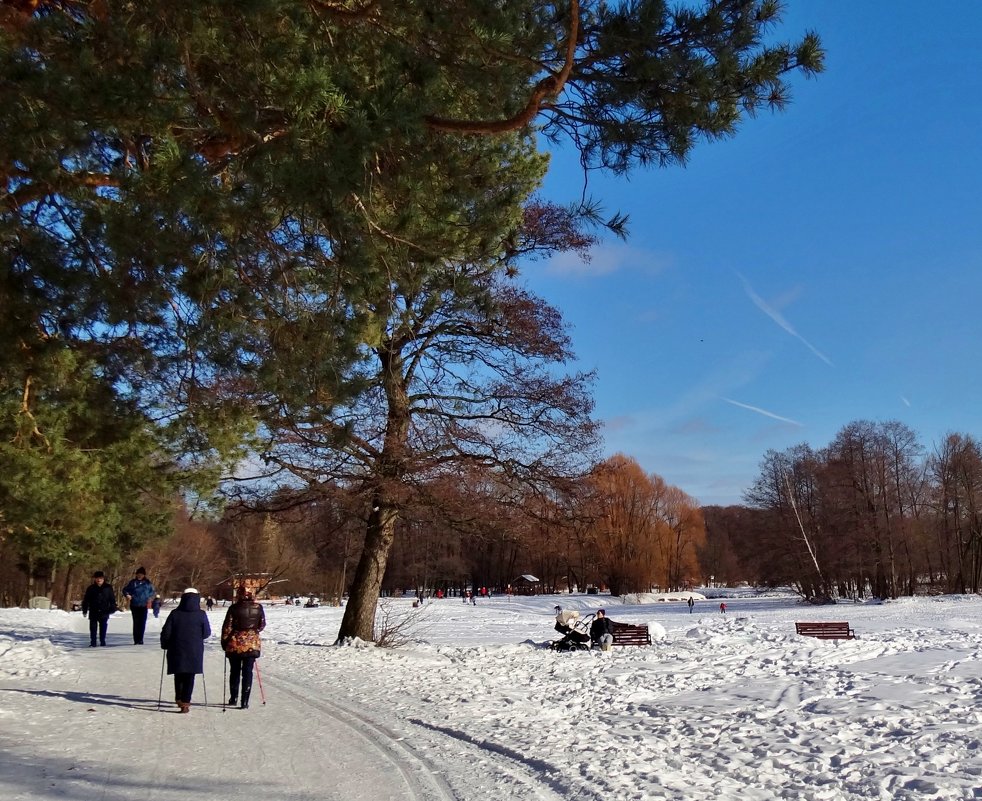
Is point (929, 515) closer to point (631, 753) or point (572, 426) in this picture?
point (572, 426)

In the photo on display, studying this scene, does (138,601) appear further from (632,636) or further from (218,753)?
(218,753)

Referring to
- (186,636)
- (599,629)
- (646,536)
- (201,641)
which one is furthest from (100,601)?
(646,536)

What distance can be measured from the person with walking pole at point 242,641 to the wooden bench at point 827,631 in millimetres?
15488

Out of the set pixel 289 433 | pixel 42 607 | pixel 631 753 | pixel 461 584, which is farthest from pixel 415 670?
pixel 461 584

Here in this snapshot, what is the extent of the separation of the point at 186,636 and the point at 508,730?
13.5 feet

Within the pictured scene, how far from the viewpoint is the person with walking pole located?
9461 mm

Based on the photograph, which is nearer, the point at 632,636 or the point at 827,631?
the point at 632,636

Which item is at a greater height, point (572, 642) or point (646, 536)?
point (646, 536)

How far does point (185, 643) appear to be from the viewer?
30.4 feet

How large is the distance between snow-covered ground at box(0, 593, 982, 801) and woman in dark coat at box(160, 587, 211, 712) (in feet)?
1.20

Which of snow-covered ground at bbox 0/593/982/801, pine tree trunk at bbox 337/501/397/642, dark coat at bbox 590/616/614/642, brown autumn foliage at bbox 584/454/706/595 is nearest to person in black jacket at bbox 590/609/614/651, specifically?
dark coat at bbox 590/616/614/642

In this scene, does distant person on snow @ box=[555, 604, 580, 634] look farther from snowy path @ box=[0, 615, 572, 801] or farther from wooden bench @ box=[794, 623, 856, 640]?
snowy path @ box=[0, 615, 572, 801]

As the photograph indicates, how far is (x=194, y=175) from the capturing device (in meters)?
6.02

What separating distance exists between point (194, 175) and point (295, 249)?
68.2 inches
